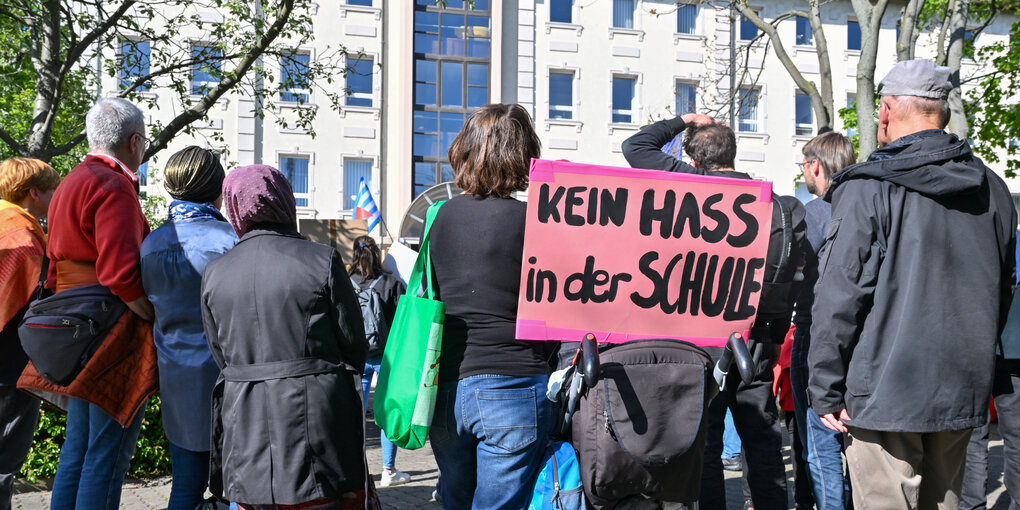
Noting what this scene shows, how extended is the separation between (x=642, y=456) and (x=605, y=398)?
23 centimetres

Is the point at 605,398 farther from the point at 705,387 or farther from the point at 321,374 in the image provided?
the point at 321,374

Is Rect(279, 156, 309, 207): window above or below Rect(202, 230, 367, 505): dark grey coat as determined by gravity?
above

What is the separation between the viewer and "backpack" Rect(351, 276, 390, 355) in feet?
23.2

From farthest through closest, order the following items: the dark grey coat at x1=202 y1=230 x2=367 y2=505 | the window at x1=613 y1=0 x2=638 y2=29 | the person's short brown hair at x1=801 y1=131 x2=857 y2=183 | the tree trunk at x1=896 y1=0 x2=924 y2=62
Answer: the window at x1=613 y1=0 x2=638 y2=29 → the tree trunk at x1=896 y1=0 x2=924 y2=62 → the person's short brown hair at x1=801 y1=131 x2=857 y2=183 → the dark grey coat at x1=202 y1=230 x2=367 y2=505

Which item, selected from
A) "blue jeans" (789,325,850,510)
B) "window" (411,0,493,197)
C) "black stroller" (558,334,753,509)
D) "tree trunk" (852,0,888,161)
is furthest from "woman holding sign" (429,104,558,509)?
"window" (411,0,493,197)

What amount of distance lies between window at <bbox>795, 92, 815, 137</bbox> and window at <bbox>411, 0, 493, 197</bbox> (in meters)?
10.5

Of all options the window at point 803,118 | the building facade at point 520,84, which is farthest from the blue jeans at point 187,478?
the window at point 803,118

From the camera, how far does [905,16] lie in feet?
32.4

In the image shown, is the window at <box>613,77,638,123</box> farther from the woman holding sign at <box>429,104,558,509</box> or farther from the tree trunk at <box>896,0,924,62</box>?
the woman holding sign at <box>429,104,558,509</box>

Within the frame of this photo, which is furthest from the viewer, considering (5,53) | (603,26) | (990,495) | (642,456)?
(603,26)

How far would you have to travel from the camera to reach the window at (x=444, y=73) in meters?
27.5

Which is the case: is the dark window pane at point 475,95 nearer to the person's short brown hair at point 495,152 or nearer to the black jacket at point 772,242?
the black jacket at point 772,242

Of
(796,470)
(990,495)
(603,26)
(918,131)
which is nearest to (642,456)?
(918,131)

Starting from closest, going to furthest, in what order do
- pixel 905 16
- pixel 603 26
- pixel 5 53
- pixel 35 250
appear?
pixel 35 250, pixel 5 53, pixel 905 16, pixel 603 26
